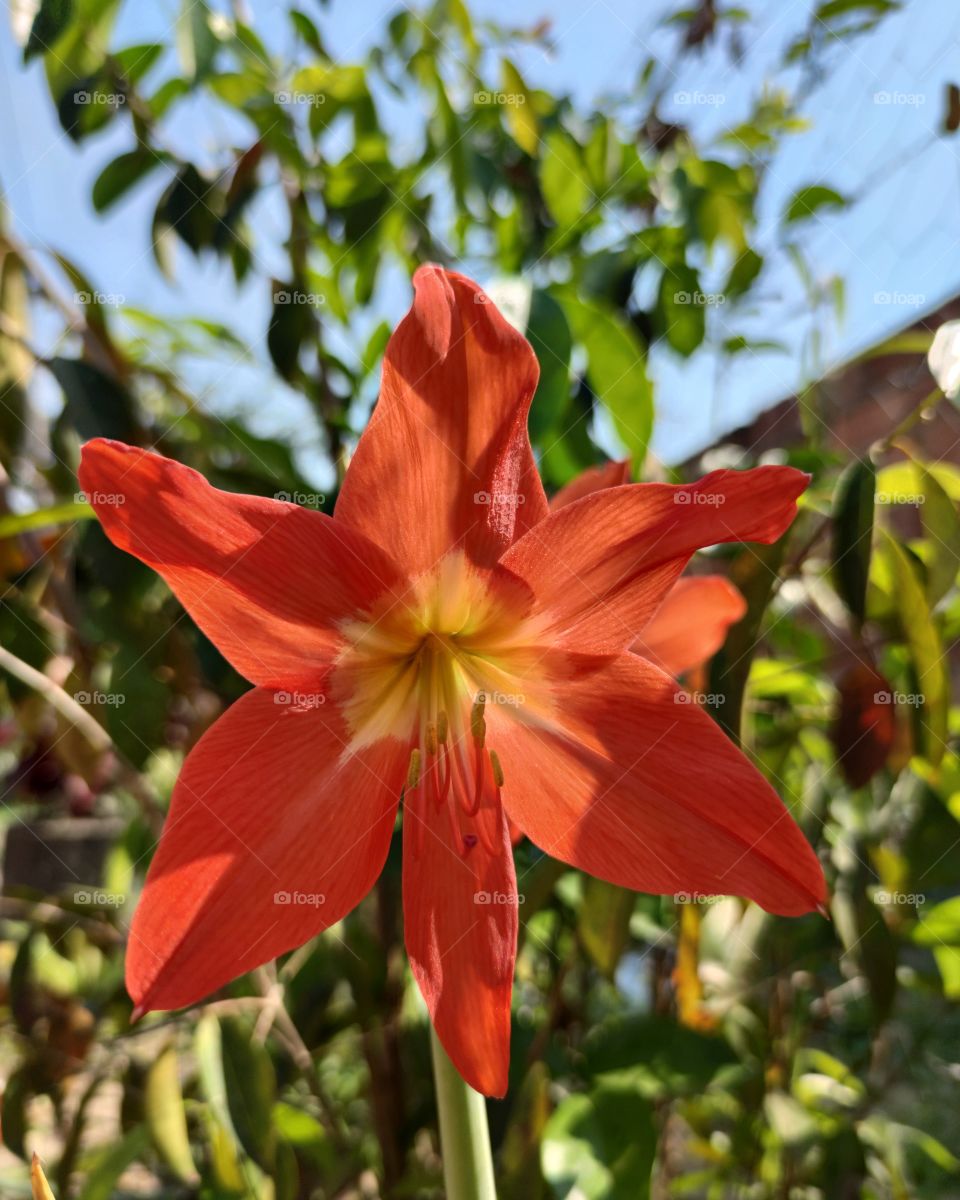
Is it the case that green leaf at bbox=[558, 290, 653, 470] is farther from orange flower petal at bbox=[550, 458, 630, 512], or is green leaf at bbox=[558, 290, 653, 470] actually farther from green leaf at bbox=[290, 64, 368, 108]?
green leaf at bbox=[290, 64, 368, 108]

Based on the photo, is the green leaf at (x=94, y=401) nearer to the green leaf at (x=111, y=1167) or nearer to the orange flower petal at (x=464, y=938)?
the orange flower petal at (x=464, y=938)

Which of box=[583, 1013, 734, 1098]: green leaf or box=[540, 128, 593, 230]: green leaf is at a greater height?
box=[540, 128, 593, 230]: green leaf

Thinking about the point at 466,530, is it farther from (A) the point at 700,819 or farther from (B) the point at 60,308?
(B) the point at 60,308

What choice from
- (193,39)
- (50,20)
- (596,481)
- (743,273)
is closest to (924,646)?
(596,481)

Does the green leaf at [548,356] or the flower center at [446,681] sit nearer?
the flower center at [446,681]

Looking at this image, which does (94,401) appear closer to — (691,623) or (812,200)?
(691,623)

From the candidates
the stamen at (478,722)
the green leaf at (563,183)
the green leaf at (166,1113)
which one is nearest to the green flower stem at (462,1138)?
the stamen at (478,722)

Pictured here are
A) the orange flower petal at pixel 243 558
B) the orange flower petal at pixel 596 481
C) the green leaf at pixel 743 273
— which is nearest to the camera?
the orange flower petal at pixel 243 558

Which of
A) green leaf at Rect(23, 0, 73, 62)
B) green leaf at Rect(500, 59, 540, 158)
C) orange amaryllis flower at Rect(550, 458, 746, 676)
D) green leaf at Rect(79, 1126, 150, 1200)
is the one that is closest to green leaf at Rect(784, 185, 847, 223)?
green leaf at Rect(500, 59, 540, 158)
